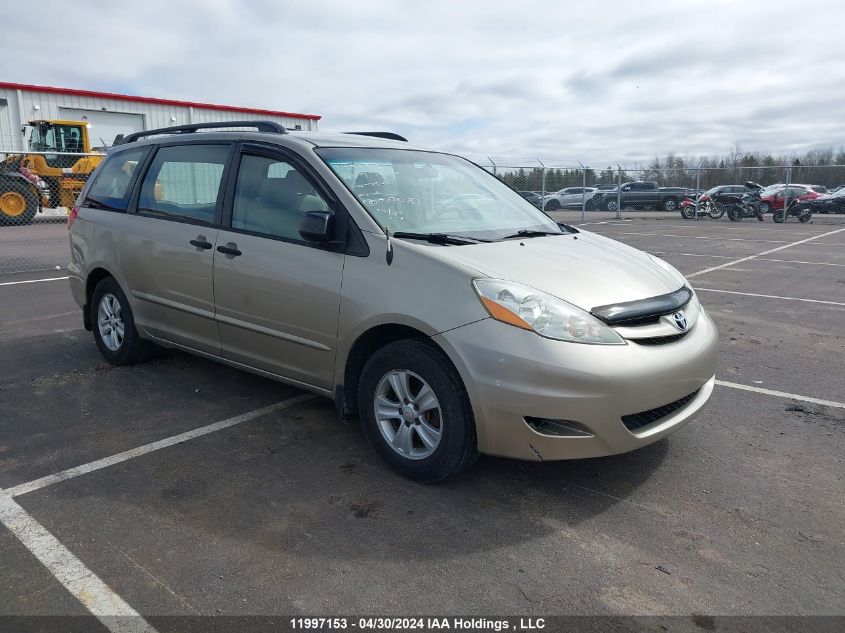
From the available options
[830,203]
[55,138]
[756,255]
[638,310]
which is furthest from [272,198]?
[830,203]

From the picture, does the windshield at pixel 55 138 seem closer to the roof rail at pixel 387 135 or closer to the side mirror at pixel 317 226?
the roof rail at pixel 387 135

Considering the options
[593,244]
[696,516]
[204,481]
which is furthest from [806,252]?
[204,481]

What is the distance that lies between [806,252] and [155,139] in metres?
14.0

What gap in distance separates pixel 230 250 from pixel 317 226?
852 millimetres

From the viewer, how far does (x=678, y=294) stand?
375cm

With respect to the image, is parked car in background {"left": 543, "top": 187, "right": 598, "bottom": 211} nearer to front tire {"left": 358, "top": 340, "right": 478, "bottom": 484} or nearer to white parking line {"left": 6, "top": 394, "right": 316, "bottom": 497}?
white parking line {"left": 6, "top": 394, "right": 316, "bottom": 497}

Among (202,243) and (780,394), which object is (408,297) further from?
(780,394)

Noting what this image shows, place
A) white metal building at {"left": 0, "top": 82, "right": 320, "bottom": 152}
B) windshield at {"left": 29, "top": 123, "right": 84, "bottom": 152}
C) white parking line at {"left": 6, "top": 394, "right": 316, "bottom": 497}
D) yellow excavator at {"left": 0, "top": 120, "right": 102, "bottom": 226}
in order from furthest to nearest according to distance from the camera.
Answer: white metal building at {"left": 0, "top": 82, "right": 320, "bottom": 152} < windshield at {"left": 29, "top": 123, "right": 84, "bottom": 152} < yellow excavator at {"left": 0, "top": 120, "right": 102, "bottom": 226} < white parking line at {"left": 6, "top": 394, "right": 316, "bottom": 497}

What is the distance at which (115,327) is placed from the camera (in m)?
5.43

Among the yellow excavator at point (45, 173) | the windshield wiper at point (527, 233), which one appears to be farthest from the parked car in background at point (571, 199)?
the windshield wiper at point (527, 233)

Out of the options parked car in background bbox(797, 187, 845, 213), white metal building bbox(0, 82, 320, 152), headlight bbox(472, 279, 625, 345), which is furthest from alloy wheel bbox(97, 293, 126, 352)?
parked car in background bbox(797, 187, 845, 213)

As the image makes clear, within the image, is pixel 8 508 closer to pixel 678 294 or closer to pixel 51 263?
pixel 678 294

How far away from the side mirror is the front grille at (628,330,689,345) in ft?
5.40

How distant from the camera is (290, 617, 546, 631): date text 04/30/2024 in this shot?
242 centimetres
